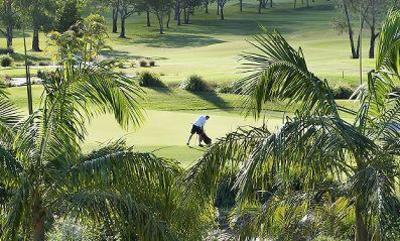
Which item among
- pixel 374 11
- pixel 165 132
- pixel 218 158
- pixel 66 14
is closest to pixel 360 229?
pixel 218 158

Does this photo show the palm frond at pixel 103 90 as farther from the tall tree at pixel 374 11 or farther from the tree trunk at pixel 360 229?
the tall tree at pixel 374 11

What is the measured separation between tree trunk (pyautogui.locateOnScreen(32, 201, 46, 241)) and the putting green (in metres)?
10.2

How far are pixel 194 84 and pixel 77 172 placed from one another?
28.2 m

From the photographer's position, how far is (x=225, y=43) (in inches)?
2904

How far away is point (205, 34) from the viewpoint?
8531cm

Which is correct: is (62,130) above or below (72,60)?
below

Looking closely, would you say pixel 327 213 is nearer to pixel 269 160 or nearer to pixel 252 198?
pixel 252 198

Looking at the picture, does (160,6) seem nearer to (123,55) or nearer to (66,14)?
(66,14)

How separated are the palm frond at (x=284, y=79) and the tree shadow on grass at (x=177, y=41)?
208 ft

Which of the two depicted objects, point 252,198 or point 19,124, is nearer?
point 252,198

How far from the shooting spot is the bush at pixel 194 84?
124 ft

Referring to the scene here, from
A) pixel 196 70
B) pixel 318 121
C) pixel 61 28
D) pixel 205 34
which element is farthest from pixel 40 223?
pixel 205 34

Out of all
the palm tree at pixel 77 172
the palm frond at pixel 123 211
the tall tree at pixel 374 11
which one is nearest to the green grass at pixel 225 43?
the tall tree at pixel 374 11

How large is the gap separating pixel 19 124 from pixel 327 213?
4.70 m
